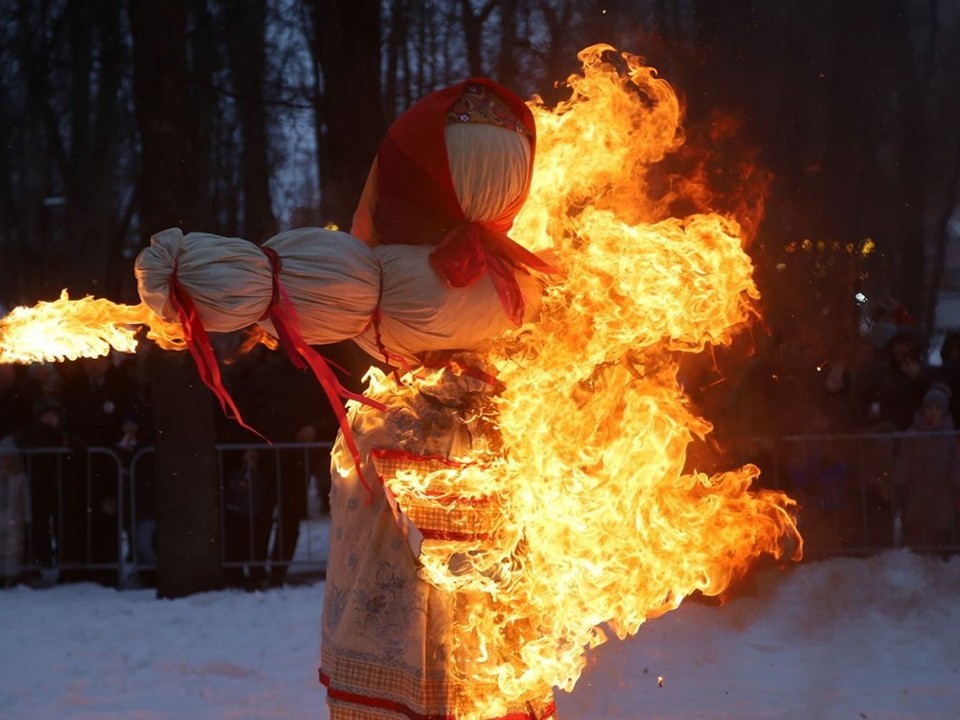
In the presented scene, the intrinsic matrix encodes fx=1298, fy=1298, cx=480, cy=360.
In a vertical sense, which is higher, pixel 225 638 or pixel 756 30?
pixel 756 30

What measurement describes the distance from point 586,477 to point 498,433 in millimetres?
286

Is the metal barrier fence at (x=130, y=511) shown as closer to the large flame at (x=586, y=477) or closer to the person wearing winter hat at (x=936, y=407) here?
the person wearing winter hat at (x=936, y=407)

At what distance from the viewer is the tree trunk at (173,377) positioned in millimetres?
7914

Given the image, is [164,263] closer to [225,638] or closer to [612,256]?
[612,256]

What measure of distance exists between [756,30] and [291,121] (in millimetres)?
7009

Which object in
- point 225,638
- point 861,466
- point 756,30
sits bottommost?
point 225,638

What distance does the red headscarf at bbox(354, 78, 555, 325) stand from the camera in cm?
366

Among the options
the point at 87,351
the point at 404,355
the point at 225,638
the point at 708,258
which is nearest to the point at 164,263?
the point at 87,351

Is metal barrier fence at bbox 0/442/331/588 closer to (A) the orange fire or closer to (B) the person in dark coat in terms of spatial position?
(B) the person in dark coat

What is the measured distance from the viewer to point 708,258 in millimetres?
3807

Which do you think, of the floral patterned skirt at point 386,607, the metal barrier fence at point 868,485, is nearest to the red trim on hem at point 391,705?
the floral patterned skirt at point 386,607

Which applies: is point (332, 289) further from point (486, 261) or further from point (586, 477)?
point (586, 477)

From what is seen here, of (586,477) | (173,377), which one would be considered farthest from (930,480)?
(586,477)

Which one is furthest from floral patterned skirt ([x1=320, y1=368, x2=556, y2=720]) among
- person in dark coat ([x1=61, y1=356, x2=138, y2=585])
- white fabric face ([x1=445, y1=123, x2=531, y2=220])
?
person in dark coat ([x1=61, y1=356, x2=138, y2=585])
